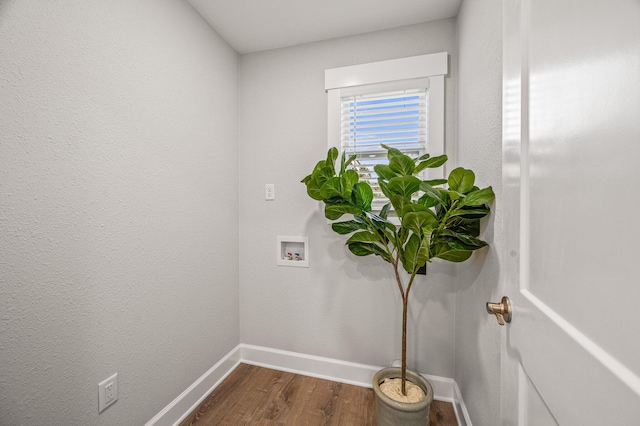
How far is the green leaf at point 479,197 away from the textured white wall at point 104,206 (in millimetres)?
1491

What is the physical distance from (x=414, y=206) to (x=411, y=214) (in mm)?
40

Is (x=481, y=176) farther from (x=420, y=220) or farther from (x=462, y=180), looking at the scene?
(x=420, y=220)

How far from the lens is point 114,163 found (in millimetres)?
1161

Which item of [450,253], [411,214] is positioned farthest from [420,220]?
[450,253]

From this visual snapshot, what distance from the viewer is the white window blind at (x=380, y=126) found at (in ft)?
5.65

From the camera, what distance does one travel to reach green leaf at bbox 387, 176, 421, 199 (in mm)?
1118

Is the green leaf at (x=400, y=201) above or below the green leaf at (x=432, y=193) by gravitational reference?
below

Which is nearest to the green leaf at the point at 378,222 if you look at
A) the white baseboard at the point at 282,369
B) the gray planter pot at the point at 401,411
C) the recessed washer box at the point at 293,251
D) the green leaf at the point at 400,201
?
the green leaf at the point at 400,201

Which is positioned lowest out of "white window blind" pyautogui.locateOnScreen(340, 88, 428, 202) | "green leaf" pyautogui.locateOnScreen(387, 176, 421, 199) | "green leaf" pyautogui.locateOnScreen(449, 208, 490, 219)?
"green leaf" pyautogui.locateOnScreen(449, 208, 490, 219)

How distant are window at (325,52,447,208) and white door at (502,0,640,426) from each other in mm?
1021

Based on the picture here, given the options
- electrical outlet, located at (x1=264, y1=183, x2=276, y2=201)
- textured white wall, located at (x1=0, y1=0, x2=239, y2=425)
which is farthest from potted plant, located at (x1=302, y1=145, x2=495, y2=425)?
textured white wall, located at (x1=0, y1=0, x2=239, y2=425)

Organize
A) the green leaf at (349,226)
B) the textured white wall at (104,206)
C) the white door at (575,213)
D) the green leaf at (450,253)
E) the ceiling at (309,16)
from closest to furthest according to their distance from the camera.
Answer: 1. the white door at (575,213)
2. the textured white wall at (104,206)
3. the green leaf at (450,253)
4. the green leaf at (349,226)
5. the ceiling at (309,16)

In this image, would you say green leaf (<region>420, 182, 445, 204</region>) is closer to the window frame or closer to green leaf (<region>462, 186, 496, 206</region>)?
green leaf (<region>462, 186, 496, 206</region>)

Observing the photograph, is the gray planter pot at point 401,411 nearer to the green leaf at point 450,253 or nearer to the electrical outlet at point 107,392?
the green leaf at point 450,253
